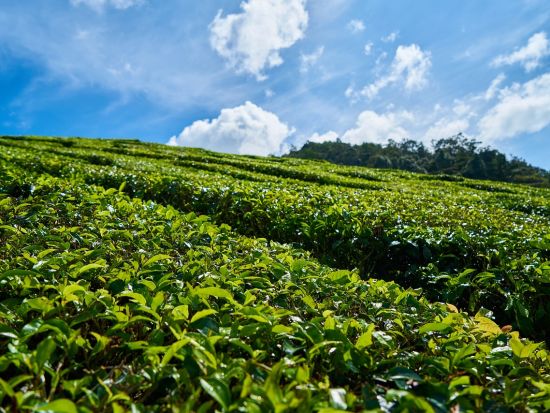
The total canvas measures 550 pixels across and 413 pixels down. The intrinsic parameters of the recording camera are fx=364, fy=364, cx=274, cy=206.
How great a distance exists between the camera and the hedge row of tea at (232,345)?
5.18 ft

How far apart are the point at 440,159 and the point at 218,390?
109 m

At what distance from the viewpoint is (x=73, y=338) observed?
1.78 m

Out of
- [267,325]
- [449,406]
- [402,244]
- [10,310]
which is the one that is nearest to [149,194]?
[402,244]

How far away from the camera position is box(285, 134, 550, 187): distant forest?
288 feet

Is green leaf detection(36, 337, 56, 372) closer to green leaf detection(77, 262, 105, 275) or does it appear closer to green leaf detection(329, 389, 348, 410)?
green leaf detection(77, 262, 105, 275)

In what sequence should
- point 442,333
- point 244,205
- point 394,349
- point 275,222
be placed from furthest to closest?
point 244,205 < point 275,222 < point 442,333 < point 394,349

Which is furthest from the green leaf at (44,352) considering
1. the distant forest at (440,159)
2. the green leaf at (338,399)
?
the distant forest at (440,159)

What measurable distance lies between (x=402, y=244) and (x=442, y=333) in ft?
10.1

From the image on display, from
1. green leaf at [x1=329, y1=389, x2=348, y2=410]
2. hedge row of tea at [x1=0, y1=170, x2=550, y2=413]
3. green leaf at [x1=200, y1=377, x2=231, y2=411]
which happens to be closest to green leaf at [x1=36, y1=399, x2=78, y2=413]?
hedge row of tea at [x1=0, y1=170, x2=550, y2=413]

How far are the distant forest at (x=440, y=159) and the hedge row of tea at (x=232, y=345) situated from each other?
307ft

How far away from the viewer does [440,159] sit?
99.2 meters

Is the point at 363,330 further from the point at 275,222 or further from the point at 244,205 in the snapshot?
the point at 244,205

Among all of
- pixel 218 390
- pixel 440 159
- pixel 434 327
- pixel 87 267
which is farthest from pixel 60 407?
pixel 440 159

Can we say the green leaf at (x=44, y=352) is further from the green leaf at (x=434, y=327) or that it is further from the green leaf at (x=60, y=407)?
the green leaf at (x=434, y=327)
